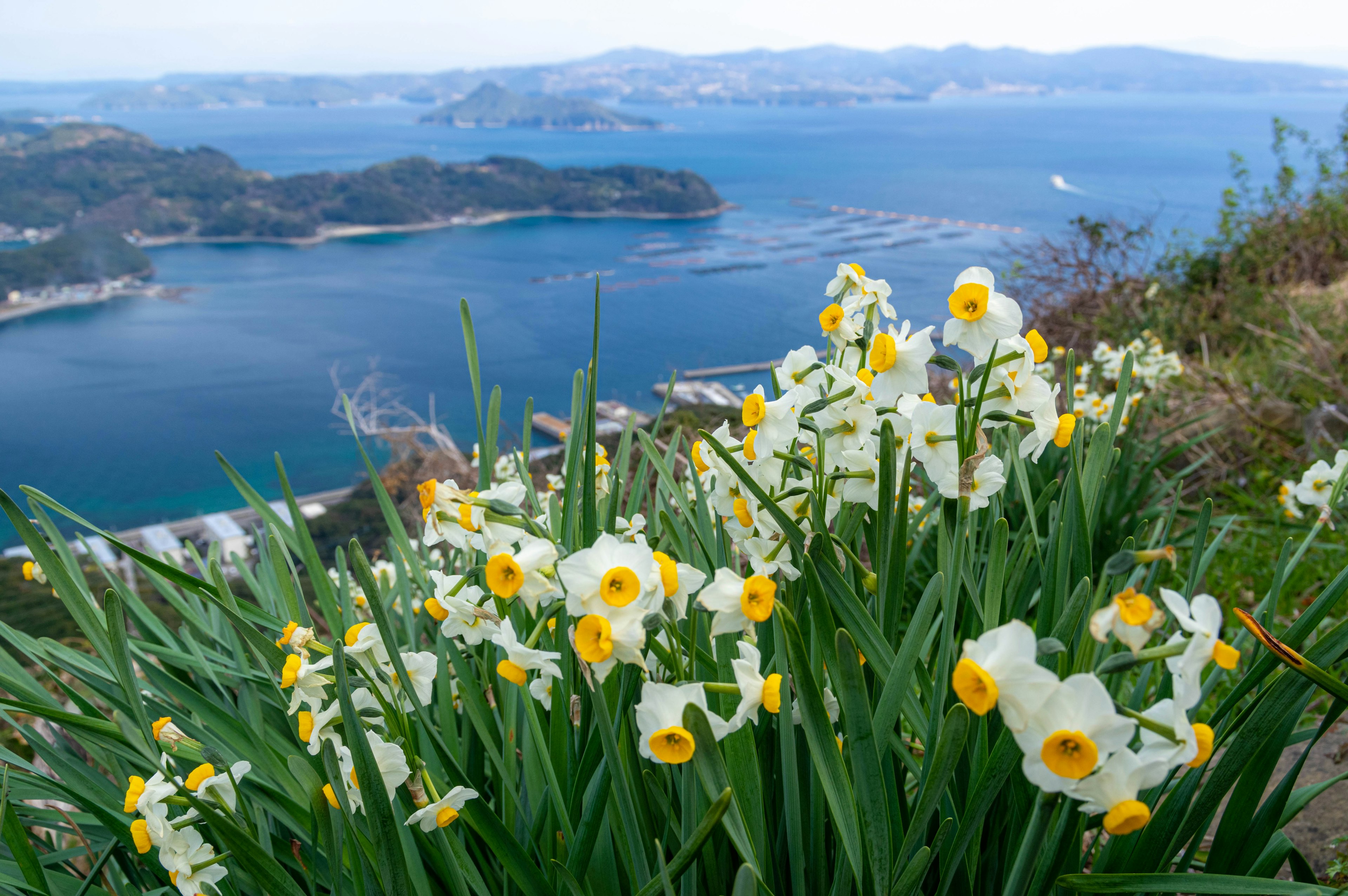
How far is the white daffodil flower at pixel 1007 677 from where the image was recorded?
463 mm

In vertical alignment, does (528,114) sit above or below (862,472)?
above

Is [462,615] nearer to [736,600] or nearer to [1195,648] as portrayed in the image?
[736,600]

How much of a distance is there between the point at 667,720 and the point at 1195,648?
0.37m

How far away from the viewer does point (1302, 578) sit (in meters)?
2.33

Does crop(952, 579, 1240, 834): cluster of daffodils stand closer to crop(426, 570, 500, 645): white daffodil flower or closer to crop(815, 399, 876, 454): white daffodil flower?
crop(815, 399, 876, 454): white daffodil flower

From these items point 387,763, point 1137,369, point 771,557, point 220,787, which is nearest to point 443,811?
point 387,763

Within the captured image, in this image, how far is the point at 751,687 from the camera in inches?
25.6

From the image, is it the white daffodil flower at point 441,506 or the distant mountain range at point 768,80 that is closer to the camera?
the white daffodil flower at point 441,506

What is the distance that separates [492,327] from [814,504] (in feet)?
85.7

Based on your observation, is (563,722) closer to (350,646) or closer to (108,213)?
(350,646)

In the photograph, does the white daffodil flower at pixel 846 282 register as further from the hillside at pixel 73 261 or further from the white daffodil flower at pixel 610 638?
the hillside at pixel 73 261

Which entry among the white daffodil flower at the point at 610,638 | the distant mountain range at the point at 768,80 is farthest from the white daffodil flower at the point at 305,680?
the distant mountain range at the point at 768,80

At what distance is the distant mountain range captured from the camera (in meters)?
89.4

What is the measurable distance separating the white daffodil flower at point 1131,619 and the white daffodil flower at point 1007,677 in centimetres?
4
